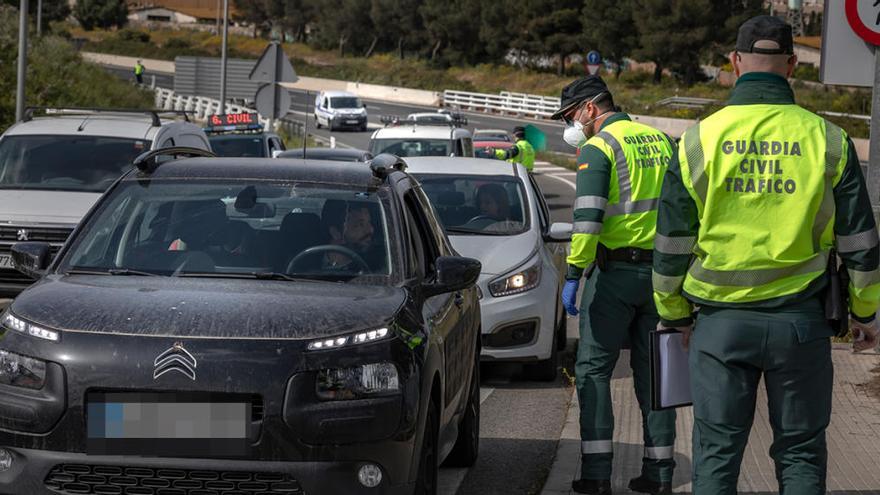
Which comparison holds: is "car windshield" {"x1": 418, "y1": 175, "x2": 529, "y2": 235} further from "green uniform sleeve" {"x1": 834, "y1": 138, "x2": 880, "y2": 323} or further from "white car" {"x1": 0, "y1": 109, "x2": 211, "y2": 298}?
"green uniform sleeve" {"x1": 834, "y1": 138, "x2": 880, "y2": 323}

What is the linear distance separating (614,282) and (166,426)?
2518 millimetres

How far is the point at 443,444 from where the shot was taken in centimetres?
638

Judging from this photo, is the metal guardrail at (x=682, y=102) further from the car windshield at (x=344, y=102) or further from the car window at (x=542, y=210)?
the car window at (x=542, y=210)

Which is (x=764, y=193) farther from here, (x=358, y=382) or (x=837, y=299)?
(x=358, y=382)

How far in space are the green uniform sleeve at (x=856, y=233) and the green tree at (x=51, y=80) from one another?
27140mm

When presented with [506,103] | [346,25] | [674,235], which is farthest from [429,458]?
[346,25]

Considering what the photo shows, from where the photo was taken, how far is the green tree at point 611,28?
329 ft

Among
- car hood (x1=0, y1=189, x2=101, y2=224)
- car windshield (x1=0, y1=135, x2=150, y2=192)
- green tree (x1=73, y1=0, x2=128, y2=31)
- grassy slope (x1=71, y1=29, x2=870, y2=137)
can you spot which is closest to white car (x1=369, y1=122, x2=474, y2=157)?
car windshield (x1=0, y1=135, x2=150, y2=192)

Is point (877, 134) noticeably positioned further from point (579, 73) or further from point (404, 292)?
point (579, 73)

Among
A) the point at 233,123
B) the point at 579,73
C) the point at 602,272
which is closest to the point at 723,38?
the point at 579,73

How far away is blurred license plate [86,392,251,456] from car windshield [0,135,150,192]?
32.2ft

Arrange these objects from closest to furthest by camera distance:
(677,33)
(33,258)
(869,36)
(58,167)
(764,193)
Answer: (764,193)
(33,258)
(869,36)
(58,167)
(677,33)

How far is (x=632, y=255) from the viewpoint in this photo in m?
6.98

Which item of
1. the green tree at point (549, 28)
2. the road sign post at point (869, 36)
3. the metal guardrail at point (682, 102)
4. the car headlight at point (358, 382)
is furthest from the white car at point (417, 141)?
the green tree at point (549, 28)
